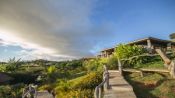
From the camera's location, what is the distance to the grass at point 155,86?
A: 16266 millimetres

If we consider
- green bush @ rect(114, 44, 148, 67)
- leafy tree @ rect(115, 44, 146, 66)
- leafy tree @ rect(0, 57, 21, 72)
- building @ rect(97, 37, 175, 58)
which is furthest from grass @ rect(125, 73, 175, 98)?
leafy tree @ rect(0, 57, 21, 72)

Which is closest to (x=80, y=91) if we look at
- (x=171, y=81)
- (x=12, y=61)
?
(x=171, y=81)

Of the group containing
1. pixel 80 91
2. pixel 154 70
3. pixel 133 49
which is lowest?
pixel 80 91

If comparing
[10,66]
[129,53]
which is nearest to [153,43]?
[129,53]

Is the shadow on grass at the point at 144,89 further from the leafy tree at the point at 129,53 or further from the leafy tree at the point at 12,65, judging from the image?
the leafy tree at the point at 12,65

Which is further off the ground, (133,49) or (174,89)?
(133,49)

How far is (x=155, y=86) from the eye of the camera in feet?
60.3

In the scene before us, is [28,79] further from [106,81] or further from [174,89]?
[174,89]

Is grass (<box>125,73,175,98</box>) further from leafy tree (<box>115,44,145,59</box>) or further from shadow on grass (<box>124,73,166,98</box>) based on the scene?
leafy tree (<box>115,44,145,59</box>)

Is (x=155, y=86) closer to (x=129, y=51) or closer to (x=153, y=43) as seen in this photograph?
(x=129, y=51)

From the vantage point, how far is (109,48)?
5672 cm

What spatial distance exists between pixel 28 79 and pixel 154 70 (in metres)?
28.9

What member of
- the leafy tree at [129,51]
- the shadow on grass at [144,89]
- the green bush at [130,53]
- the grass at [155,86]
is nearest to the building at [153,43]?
the leafy tree at [129,51]

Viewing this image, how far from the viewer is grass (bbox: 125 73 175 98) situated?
16.3 metres
